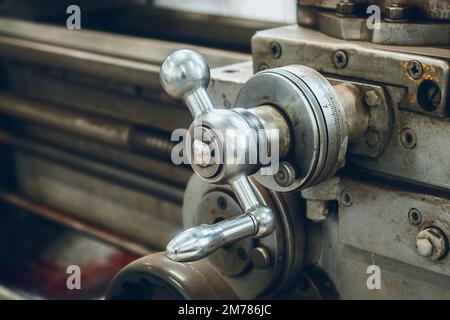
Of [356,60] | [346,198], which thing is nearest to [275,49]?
[356,60]

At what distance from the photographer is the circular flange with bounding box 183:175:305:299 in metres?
1.03

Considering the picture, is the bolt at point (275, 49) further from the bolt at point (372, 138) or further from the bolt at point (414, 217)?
the bolt at point (414, 217)

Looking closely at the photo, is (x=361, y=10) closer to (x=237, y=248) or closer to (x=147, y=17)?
(x=237, y=248)

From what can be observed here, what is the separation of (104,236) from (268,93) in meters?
1.14

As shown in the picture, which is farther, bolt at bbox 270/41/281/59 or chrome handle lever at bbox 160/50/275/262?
bolt at bbox 270/41/281/59

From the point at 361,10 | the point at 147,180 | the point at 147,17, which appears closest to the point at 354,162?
the point at 361,10

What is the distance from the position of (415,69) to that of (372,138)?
0.11 meters

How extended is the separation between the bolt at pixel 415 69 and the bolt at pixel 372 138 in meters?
0.09

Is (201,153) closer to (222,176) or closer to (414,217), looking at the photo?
(222,176)

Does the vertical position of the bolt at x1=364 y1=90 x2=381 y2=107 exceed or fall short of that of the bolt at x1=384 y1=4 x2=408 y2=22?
it falls short

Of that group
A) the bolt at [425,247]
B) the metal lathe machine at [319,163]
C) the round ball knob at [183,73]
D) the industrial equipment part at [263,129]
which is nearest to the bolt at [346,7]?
the metal lathe machine at [319,163]

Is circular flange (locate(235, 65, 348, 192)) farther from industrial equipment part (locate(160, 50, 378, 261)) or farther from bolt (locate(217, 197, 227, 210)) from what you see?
bolt (locate(217, 197, 227, 210))

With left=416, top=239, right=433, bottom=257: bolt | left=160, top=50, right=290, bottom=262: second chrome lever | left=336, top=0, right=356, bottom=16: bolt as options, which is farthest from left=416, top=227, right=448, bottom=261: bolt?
left=336, top=0, right=356, bottom=16: bolt

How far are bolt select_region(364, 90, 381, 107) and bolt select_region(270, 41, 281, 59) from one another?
161mm
